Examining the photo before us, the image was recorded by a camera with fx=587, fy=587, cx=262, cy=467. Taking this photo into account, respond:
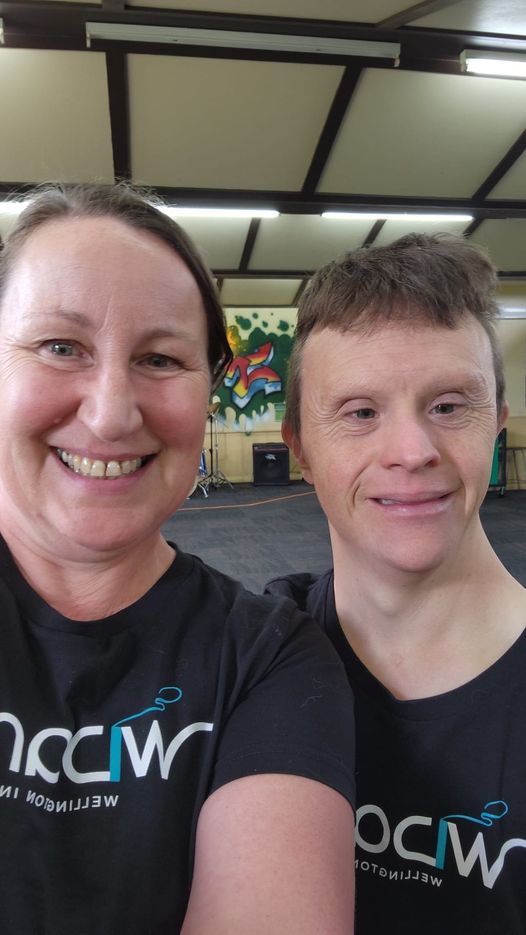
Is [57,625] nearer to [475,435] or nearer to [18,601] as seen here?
[18,601]

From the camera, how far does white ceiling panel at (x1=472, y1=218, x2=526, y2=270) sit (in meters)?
6.82

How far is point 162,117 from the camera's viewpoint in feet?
15.1

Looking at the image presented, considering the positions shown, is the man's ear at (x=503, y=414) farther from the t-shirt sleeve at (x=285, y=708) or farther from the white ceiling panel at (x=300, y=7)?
the white ceiling panel at (x=300, y=7)

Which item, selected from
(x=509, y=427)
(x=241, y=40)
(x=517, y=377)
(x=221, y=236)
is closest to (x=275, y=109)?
(x=241, y=40)

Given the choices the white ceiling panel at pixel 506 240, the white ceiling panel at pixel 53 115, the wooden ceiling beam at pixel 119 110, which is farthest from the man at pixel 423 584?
the white ceiling panel at pixel 506 240

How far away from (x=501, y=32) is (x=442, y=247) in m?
4.36

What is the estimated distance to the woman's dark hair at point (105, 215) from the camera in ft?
2.44

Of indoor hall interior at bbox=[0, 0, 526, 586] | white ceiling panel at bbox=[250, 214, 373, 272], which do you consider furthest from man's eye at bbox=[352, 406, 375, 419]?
white ceiling panel at bbox=[250, 214, 373, 272]

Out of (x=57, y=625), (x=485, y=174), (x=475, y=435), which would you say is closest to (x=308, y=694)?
(x=57, y=625)

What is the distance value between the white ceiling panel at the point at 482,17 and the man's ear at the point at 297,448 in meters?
3.89

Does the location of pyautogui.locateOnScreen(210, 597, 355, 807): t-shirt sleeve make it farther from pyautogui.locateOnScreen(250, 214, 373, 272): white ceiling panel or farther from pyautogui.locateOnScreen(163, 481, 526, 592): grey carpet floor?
pyautogui.locateOnScreen(250, 214, 373, 272): white ceiling panel

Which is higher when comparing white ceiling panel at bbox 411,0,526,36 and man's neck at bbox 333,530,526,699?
white ceiling panel at bbox 411,0,526,36

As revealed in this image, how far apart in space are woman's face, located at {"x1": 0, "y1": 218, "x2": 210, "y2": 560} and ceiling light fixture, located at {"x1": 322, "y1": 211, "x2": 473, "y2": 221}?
5577mm

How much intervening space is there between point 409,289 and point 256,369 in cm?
846
